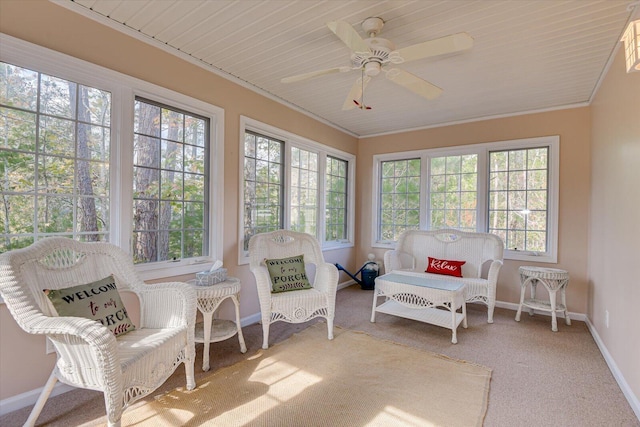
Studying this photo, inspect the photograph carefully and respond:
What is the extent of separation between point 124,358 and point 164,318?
0.46 m

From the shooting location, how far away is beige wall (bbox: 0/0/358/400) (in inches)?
74.9

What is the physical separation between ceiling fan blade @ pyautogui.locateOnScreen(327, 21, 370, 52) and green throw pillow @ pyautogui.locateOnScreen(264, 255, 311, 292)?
6.65ft

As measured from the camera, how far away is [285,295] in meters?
2.88

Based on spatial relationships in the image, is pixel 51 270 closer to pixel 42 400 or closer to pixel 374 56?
pixel 42 400

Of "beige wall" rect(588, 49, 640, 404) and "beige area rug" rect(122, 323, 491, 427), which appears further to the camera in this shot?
"beige wall" rect(588, 49, 640, 404)

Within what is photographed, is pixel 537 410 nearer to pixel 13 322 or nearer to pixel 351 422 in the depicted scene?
pixel 351 422

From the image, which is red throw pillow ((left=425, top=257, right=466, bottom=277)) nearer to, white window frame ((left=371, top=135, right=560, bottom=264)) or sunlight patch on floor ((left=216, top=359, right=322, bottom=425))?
white window frame ((left=371, top=135, right=560, bottom=264))

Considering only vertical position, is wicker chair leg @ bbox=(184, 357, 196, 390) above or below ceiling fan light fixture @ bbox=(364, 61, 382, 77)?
below

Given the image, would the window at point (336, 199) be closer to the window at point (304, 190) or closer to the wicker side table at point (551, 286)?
the window at point (304, 190)

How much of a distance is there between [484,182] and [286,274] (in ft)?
10.2

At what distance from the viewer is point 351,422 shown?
5.99 ft

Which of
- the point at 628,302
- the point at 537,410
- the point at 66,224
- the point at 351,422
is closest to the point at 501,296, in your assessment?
the point at 628,302

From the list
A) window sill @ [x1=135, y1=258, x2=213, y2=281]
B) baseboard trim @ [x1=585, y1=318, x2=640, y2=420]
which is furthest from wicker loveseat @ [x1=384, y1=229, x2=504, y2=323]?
window sill @ [x1=135, y1=258, x2=213, y2=281]

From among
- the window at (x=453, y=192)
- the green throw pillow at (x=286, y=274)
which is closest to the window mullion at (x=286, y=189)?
the green throw pillow at (x=286, y=274)
